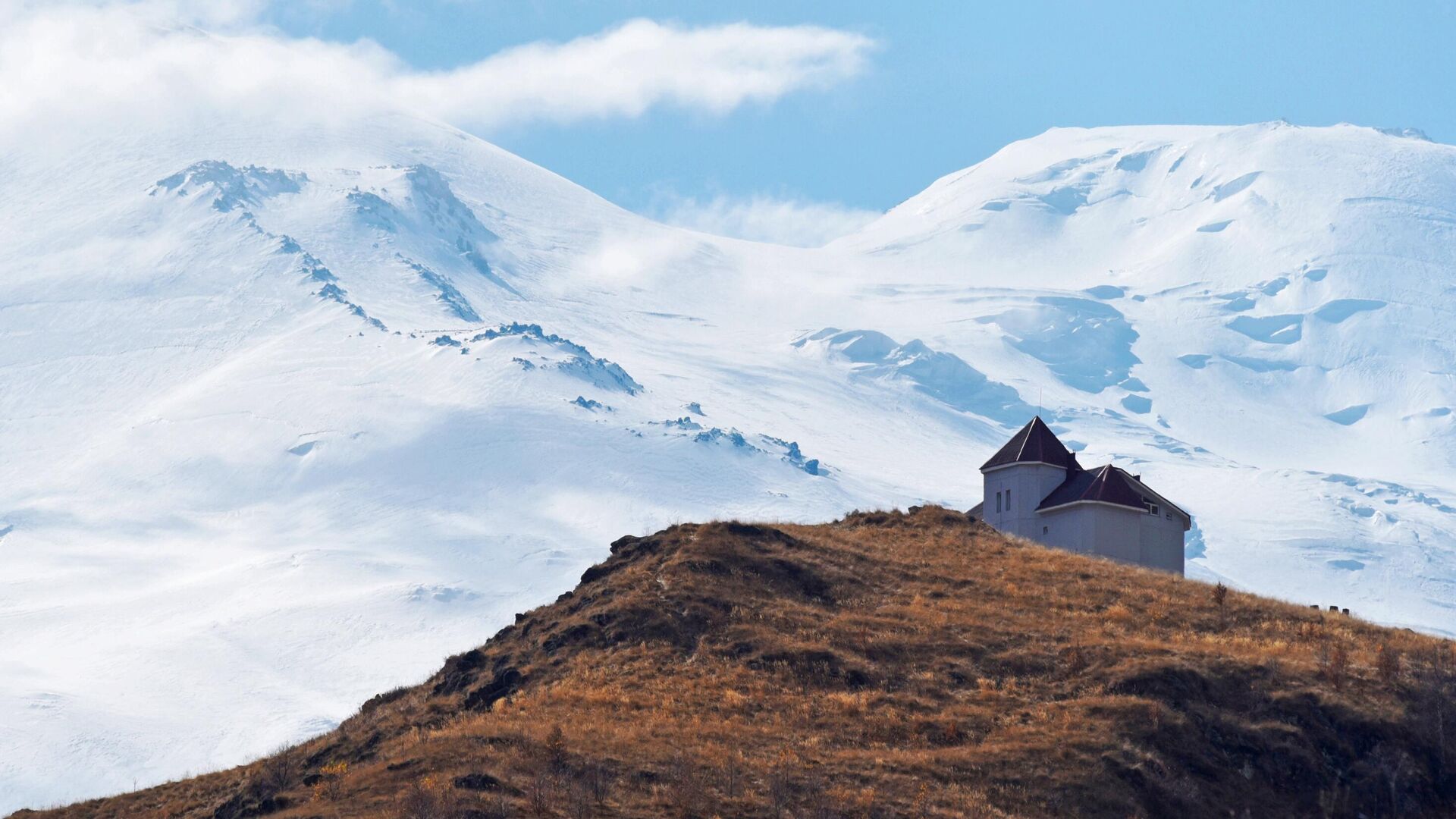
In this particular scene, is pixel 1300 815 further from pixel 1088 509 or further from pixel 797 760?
pixel 1088 509

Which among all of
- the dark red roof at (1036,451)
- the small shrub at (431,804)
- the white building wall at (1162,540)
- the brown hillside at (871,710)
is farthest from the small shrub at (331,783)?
the dark red roof at (1036,451)

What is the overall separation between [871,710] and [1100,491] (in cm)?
3022

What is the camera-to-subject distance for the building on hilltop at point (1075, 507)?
70.2 meters

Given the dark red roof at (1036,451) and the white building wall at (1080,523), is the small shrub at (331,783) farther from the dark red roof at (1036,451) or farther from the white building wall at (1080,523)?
the dark red roof at (1036,451)

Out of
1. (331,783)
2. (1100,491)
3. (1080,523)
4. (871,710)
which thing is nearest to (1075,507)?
(1080,523)

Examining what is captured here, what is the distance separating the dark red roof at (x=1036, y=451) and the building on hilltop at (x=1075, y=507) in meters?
0.03

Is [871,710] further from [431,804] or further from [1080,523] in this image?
[1080,523]

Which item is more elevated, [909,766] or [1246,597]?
[1246,597]

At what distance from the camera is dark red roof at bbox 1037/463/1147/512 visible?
7006 centimetres

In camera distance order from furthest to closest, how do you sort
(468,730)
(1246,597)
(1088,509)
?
(1088,509) → (1246,597) → (468,730)

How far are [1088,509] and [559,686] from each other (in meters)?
31.5

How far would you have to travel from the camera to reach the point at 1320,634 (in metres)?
49.3

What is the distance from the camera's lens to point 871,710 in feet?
137

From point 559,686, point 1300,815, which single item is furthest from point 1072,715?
point 559,686
